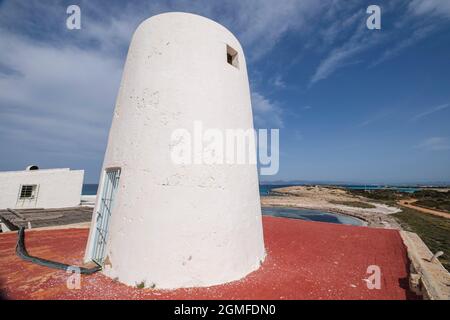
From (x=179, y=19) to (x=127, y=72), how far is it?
197 centimetres

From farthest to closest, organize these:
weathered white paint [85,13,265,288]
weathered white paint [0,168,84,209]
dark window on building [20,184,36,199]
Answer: dark window on building [20,184,36,199]
weathered white paint [0,168,84,209]
weathered white paint [85,13,265,288]

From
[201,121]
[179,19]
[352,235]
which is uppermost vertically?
[179,19]

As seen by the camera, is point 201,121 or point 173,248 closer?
point 173,248

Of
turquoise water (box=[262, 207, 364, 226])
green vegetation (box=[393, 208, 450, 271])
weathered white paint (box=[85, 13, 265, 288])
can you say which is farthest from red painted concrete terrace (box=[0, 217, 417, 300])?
turquoise water (box=[262, 207, 364, 226])

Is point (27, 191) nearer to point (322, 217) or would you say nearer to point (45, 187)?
point (45, 187)

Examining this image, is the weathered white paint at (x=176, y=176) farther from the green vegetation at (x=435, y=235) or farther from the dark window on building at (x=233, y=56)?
the green vegetation at (x=435, y=235)

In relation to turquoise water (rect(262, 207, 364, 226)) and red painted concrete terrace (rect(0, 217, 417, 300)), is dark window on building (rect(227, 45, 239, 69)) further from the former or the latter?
turquoise water (rect(262, 207, 364, 226))

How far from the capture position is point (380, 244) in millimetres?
8938

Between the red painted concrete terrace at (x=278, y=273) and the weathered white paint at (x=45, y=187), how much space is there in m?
10.9

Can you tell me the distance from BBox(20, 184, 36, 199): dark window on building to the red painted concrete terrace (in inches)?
436

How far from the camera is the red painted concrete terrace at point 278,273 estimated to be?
14.8 ft

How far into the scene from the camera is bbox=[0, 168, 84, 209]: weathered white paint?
1719 cm

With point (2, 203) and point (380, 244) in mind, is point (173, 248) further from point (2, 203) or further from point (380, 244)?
point (2, 203)
